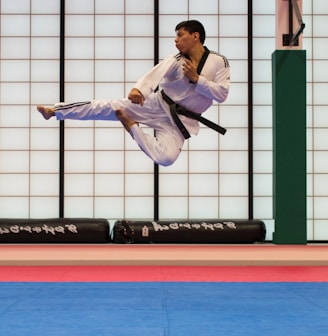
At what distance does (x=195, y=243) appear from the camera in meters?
12.3

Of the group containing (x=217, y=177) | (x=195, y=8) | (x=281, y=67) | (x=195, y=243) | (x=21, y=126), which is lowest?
(x=195, y=243)

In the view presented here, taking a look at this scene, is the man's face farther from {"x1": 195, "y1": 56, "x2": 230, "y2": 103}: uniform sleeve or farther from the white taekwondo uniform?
{"x1": 195, "y1": 56, "x2": 230, "y2": 103}: uniform sleeve

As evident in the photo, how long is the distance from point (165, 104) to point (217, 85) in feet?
2.16

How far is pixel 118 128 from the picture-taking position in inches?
531

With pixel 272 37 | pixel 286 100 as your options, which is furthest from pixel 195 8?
pixel 286 100

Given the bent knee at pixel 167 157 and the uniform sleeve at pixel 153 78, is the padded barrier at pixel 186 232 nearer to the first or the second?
Answer: the bent knee at pixel 167 157

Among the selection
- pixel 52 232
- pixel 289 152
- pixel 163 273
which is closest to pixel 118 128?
pixel 52 232

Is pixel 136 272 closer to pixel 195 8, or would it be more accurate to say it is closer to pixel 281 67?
pixel 281 67

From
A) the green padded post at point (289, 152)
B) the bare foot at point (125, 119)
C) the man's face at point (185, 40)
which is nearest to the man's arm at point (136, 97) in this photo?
the bare foot at point (125, 119)

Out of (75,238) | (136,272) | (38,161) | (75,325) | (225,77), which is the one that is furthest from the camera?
(38,161)

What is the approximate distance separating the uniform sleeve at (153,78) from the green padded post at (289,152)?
580 cm

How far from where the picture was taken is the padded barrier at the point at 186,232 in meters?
12.3

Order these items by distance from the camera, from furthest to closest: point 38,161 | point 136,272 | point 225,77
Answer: point 38,161 < point 136,272 < point 225,77

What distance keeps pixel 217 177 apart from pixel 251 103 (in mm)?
1692
